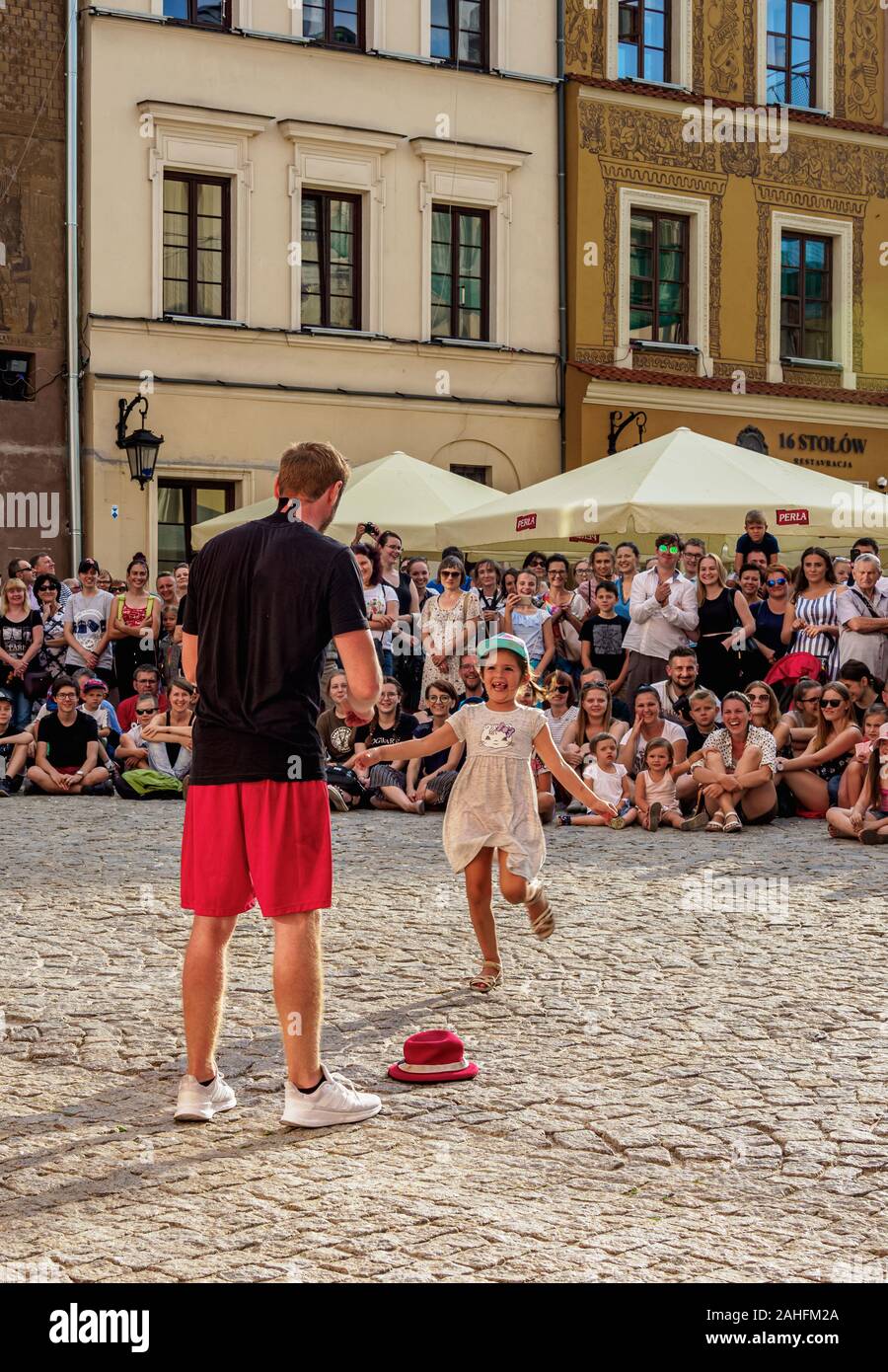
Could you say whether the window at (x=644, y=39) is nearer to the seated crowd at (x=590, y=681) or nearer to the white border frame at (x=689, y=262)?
the white border frame at (x=689, y=262)

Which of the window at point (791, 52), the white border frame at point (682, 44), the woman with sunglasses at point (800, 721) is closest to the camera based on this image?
the woman with sunglasses at point (800, 721)

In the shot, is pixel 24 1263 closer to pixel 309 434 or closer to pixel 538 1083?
pixel 538 1083

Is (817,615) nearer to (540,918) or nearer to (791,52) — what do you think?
(540,918)

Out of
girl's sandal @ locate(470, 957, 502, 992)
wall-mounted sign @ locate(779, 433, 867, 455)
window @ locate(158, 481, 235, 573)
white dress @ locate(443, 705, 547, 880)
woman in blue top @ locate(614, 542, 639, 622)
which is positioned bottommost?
girl's sandal @ locate(470, 957, 502, 992)

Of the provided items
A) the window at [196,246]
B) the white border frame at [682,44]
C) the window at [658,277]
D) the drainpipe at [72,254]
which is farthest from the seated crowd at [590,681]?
the white border frame at [682,44]

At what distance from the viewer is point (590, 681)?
14.8 meters

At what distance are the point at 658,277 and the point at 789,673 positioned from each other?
46.2 feet

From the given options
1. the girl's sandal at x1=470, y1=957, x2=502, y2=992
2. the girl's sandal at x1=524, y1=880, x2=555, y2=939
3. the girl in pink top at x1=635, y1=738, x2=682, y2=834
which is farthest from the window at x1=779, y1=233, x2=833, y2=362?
the girl's sandal at x1=470, y1=957, x2=502, y2=992

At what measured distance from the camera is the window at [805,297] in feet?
93.2

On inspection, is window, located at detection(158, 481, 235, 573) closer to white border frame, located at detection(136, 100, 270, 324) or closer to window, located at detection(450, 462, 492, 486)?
white border frame, located at detection(136, 100, 270, 324)

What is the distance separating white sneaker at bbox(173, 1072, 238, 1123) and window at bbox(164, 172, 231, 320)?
65.1 feet

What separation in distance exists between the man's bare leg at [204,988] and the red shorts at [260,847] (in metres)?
0.06

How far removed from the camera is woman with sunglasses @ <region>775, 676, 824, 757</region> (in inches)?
550

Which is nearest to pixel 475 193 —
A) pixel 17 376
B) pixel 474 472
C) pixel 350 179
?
pixel 350 179
